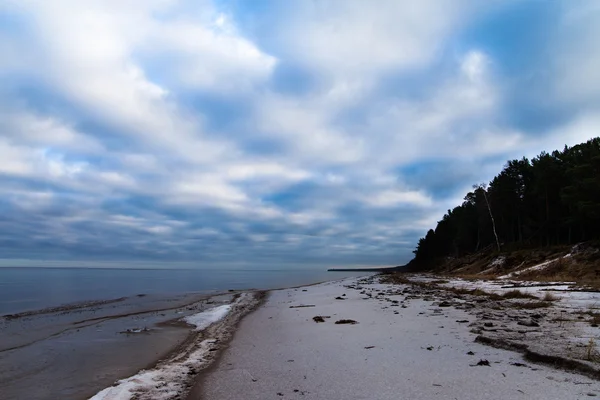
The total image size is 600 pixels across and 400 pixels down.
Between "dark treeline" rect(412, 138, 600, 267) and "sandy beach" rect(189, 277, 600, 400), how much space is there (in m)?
34.9

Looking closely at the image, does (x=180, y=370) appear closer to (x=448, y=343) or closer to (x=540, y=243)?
(x=448, y=343)

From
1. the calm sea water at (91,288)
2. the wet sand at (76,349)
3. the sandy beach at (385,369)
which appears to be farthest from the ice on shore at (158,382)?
the calm sea water at (91,288)

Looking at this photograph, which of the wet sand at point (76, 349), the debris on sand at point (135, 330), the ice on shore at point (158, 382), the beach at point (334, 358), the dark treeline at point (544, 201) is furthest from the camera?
the dark treeline at point (544, 201)

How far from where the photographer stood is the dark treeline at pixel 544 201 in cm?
3894

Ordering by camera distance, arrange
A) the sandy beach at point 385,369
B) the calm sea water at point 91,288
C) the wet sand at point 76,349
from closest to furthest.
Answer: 1. the sandy beach at point 385,369
2. the wet sand at point 76,349
3. the calm sea water at point 91,288

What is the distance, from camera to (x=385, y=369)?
673 cm

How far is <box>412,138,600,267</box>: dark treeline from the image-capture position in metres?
38.9

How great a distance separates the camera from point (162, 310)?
2419cm

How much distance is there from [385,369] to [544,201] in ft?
192

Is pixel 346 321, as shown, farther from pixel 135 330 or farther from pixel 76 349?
pixel 135 330

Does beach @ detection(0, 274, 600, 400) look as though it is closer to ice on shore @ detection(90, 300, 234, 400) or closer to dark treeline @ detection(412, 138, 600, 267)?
ice on shore @ detection(90, 300, 234, 400)

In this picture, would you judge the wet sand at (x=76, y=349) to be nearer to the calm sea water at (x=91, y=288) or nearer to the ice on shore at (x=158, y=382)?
the ice on shore at (x=158, y=382)

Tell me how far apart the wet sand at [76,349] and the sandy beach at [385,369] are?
267 cm

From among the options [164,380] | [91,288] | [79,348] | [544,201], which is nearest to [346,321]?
[164,380]
